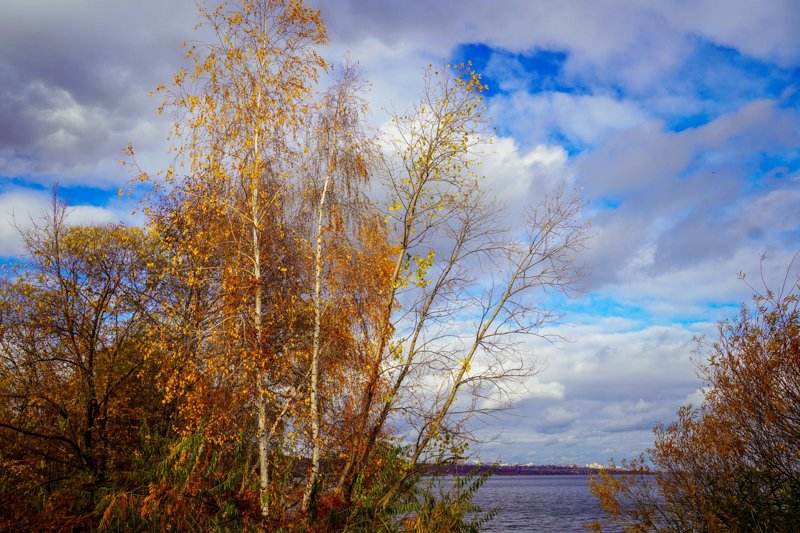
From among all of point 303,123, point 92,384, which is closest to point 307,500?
point 92,384

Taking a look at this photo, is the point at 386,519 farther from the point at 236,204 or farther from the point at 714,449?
the point at 714,449

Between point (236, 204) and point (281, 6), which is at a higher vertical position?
point (281, 6)

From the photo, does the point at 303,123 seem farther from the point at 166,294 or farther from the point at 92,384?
the point at 166,294

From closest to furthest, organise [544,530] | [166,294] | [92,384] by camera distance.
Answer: [92,384], [166,294], [544,530]

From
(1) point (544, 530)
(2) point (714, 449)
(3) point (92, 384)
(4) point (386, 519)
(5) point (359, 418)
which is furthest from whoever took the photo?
(1) point (544, 530)

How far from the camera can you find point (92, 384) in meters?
13.4

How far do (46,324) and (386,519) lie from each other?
10.3 meters

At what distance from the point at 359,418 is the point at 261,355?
237cm

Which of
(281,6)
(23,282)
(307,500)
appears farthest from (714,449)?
(23,282)

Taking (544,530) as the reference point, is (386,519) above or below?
above

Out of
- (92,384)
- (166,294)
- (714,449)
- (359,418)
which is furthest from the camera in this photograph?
(166,294)

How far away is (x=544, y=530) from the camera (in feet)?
131

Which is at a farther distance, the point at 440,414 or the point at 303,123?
the point at 303,123

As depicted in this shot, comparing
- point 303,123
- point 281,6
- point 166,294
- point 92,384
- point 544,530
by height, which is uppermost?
point 281,6
